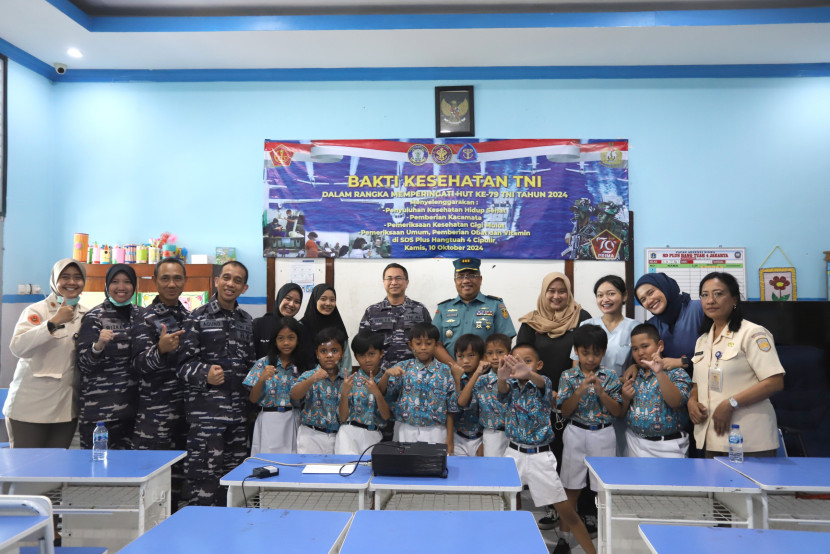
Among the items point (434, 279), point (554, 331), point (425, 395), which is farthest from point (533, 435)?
point (434, 279)

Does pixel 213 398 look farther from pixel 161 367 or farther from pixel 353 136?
pixel 353 136

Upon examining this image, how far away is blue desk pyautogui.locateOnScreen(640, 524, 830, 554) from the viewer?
1.58 metres

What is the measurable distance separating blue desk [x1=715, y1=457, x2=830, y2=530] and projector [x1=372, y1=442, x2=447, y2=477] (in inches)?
47.5

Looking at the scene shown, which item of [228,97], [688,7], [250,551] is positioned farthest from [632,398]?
[228,97]

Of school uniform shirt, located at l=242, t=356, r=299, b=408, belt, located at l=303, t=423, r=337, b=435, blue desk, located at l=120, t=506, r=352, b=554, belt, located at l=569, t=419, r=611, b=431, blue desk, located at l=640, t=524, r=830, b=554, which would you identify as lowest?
belt, located at l=303, t=423, r=337, b=435

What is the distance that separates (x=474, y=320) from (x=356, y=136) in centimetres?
214

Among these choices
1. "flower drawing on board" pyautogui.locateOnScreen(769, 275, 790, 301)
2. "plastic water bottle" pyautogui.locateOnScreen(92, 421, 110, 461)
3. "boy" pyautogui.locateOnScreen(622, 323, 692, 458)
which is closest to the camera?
"plastic water bottle" pyautogui.locateOnScreen(92, 421, 110, 461)

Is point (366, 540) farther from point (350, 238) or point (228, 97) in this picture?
point (228, 97)

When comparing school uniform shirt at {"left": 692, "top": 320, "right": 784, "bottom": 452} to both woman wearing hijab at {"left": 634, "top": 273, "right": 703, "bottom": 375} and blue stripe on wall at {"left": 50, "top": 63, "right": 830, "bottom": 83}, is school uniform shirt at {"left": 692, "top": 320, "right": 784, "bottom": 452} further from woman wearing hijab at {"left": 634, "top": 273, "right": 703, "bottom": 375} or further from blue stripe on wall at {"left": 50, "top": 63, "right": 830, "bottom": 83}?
blue stripe on wall at {"left": 50, "top": 63, "right": 830, "bottom": 83}

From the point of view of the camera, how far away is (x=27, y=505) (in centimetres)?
171

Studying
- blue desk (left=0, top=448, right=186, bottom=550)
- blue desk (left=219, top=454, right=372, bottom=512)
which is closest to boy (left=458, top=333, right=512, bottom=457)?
blue desk (left=219, top=454, right=372, bottom=512)

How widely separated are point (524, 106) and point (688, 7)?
137 cm

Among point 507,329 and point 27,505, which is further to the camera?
point 507,329

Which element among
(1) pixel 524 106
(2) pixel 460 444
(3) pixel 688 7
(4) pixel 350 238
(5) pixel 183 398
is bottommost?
(2) pixel 460 444
